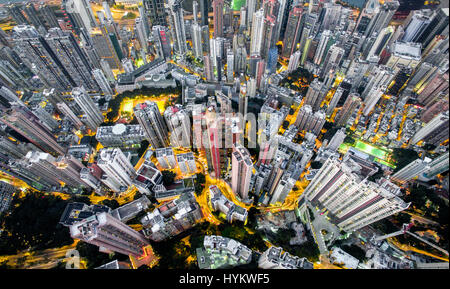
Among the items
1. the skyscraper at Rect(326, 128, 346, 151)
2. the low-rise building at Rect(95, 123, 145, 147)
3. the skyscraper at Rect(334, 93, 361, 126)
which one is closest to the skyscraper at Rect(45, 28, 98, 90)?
the low-rise building at Rect(95, 123, 145, 147)

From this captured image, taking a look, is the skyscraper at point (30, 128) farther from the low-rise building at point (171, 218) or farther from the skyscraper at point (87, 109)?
the low-rise building at point (171, 218)

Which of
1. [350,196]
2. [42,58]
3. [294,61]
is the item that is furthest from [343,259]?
[42,58]

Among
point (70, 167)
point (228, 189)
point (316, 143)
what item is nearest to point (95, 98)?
point (70, 167)

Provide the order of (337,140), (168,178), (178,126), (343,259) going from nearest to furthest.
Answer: (343,259)
(168,178)
(337,140)
(178,126)

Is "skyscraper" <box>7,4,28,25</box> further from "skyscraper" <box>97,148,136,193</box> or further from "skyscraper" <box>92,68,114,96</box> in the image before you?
"skyscraper" <box>97,148,136,193</box>

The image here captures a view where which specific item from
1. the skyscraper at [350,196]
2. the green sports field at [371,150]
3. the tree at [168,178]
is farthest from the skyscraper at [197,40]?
the skyscraper at [350,196]

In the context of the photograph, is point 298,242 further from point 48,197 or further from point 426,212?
point 48,197

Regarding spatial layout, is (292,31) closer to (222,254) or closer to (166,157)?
(166,157)
